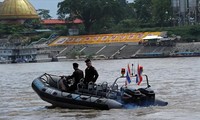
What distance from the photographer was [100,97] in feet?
72.4

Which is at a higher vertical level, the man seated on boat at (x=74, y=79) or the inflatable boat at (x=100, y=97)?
the man seated on boat at (x=74, y=79)

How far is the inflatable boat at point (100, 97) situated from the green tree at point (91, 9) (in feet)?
258

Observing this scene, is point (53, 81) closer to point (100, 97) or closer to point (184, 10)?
point (100, 97)

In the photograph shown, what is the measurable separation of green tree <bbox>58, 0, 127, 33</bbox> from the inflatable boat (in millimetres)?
78628

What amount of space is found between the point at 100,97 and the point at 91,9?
3184 inches

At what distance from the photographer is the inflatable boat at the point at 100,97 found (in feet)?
71.1

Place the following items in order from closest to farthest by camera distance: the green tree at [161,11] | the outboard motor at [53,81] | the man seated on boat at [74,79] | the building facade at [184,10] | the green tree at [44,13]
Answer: the man seated on boat at [74,79]
the outboard motor at [53,81]
the building facade at [184,10]
the green tree at [161,11]
the green tree at [44,13]

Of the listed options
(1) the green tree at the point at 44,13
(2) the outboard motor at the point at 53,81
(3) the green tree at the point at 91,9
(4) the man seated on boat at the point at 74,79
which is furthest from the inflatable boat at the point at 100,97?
(1) the green tree at the point at 44,13

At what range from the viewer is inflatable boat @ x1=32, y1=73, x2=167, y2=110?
21.7 meters

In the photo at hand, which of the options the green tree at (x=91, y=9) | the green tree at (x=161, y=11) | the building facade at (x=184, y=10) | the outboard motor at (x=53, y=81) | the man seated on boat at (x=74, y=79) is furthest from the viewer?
the green tree at (x=91, y=9)

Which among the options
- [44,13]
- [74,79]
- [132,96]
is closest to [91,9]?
[44,13]

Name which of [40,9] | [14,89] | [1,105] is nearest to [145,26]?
[40,9]

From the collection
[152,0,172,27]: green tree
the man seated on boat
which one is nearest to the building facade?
Answer: [152,0,172,27]: green tree

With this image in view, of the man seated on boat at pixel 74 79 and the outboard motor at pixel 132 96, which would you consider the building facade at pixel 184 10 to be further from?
the outboard motor at pixel 132 96
